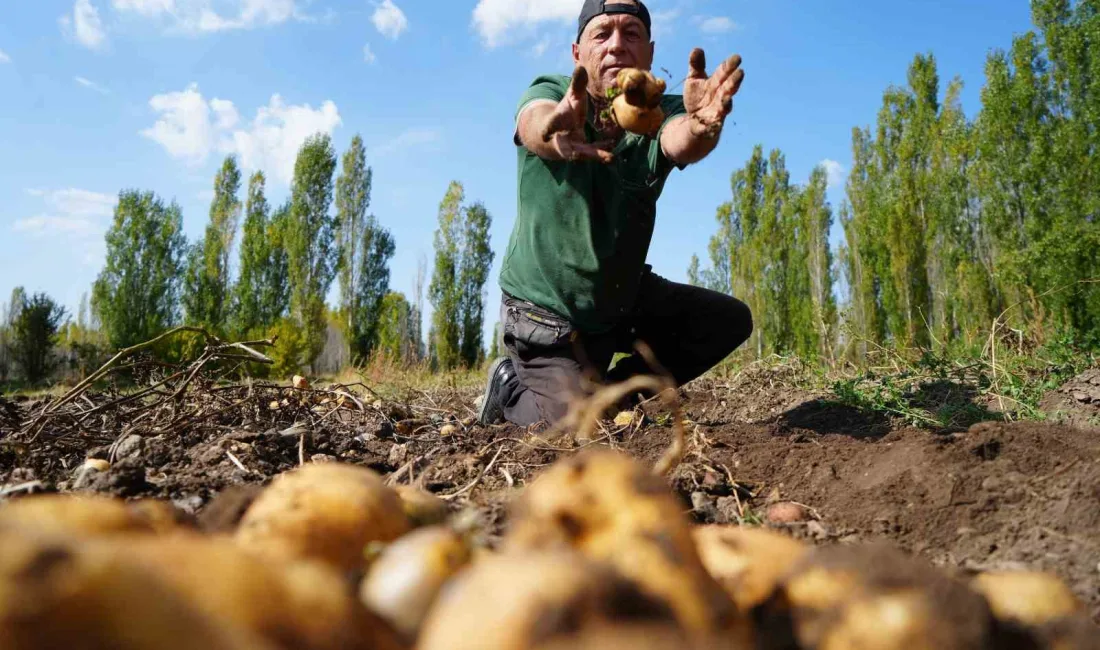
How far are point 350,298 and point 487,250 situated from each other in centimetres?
596

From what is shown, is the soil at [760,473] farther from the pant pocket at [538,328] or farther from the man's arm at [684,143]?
the man's arm at [684,143]

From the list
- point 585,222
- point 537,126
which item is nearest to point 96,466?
point 537,126

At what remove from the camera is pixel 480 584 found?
709mm

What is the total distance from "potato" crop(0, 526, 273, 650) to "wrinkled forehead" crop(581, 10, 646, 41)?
14.9 ft

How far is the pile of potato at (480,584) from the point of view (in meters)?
0.65

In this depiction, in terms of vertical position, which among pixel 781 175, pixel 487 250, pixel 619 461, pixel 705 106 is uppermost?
pixel 781 175

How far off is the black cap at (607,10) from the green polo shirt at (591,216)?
1.61 feet

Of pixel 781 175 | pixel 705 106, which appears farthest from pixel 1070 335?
pixel 781 175

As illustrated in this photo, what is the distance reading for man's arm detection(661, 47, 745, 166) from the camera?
3.90 meters

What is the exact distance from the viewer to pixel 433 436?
3.61m

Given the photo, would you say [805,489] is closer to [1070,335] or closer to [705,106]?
[705,106]

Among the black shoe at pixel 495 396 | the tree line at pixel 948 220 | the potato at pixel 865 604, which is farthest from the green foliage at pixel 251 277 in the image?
the potato at pixel 865 604

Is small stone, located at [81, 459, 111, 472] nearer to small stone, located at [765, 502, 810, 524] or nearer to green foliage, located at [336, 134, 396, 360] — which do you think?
small stone, located at [765, 502, 810, 524]

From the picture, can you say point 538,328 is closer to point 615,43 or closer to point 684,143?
point 684,143
